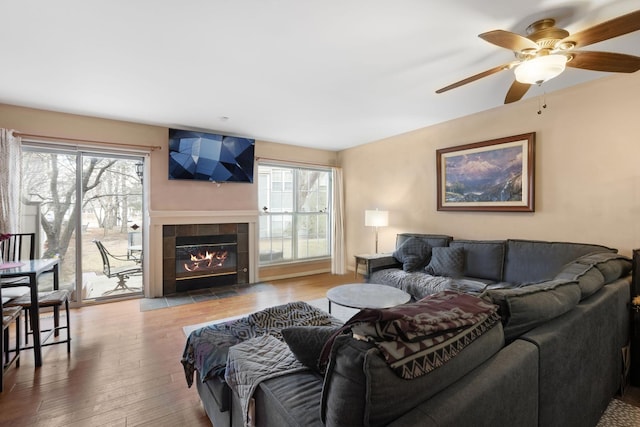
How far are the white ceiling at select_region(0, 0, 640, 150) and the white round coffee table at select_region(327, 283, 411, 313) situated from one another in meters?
1.96

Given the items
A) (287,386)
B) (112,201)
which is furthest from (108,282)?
(287,386)

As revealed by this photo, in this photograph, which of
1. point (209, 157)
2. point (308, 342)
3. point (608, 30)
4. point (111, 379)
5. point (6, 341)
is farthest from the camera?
point (209, 157)

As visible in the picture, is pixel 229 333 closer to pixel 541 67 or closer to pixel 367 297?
pixel 367 297

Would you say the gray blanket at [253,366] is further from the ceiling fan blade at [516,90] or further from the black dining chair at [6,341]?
the ceiling fan blade at [516,90]

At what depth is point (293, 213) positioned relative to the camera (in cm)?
542

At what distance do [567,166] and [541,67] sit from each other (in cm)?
162

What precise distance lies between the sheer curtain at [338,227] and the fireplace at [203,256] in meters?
1.63

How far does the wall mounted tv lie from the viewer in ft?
13.5

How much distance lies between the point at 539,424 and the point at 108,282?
15.7 ft

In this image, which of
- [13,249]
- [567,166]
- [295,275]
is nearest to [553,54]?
[567,166]

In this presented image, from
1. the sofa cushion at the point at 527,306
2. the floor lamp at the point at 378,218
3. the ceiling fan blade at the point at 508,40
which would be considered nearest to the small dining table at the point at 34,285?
the sofa cushion at the point at 527,306

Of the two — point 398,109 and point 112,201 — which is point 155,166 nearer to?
point 112,201

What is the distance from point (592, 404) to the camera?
1554 millimetres

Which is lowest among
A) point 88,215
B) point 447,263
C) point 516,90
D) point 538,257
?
point 447,263
